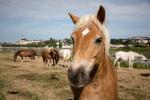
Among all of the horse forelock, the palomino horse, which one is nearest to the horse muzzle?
the palomino horse

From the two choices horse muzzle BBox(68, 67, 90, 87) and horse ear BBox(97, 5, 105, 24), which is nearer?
horse muzzle BBox(68, 67, 90, 87)

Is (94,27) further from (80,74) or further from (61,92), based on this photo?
(61,92)

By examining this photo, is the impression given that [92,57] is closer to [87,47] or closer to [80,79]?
[87,47]

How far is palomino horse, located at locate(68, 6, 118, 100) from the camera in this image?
119 inches

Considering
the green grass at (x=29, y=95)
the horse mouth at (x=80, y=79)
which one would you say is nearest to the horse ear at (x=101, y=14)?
the horse mouth at (x=80, y=79)

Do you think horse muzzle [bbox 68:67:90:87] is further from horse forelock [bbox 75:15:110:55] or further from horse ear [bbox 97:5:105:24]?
Answer: horse ear [bbox 97:5:105:24]

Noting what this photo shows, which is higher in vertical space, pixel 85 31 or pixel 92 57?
pixel 85 31

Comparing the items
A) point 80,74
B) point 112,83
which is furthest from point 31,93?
point 80,74

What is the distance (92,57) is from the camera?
3.11m

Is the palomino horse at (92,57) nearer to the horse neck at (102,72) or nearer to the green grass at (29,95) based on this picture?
the horse neck at (102,72)

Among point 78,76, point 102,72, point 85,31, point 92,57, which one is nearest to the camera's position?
point 78,76

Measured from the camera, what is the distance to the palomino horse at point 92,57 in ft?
9.89

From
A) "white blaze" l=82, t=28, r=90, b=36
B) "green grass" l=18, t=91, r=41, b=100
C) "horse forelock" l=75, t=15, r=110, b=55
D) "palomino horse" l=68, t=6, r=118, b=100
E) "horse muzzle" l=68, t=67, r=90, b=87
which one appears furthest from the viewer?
"green grass" l=18, t=91, r=41, b=100

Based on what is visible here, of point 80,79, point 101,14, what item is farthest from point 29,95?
point 80,79
